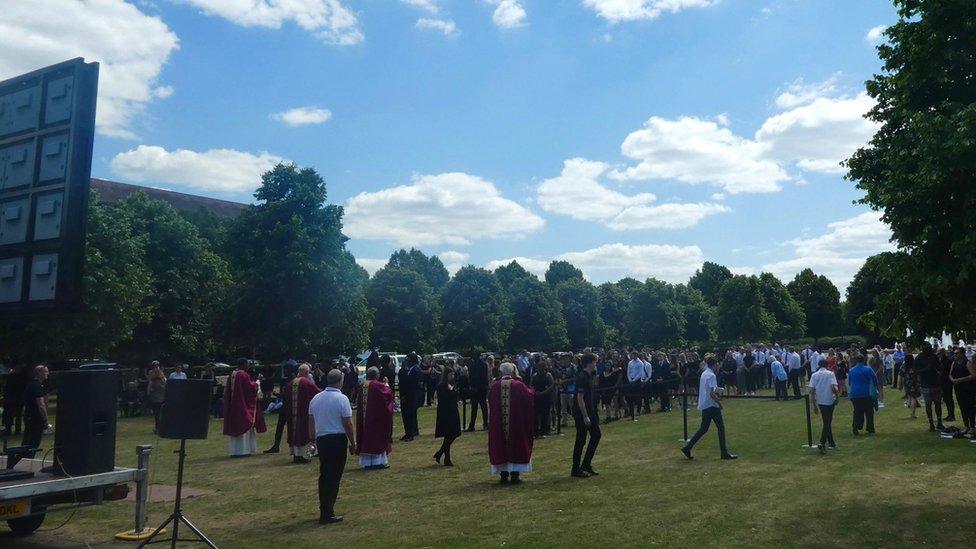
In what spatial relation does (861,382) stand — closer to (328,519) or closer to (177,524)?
(328,519)

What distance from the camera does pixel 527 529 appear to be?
855 centimetres

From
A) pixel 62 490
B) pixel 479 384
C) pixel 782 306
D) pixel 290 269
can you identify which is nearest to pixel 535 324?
pixel 782 306

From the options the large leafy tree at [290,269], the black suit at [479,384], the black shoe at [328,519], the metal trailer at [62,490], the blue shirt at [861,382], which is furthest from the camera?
the large leafy tree at [290,269]

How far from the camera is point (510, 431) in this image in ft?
39.1

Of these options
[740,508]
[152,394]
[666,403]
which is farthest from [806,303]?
[740,508]

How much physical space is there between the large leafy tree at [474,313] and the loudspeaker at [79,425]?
6077 centimetres

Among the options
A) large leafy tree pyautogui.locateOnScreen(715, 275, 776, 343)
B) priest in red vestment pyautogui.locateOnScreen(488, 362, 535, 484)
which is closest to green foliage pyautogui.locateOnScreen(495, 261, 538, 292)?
large leafy tree pyautogui.locateOnScreen(715, 275, 776, 343)

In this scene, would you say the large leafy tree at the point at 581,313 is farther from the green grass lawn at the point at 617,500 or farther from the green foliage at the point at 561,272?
the green grass lawn at the point at 617,500

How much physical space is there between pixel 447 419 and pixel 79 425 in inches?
292

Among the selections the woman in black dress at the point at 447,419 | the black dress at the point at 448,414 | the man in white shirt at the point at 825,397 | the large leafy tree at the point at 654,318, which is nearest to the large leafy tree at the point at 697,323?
the large leafy tree at the point at 654,318

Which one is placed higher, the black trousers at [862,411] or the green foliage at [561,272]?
the green foliage at [561,272]

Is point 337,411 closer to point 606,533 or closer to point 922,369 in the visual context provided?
point 606,533

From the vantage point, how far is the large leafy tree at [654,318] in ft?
245

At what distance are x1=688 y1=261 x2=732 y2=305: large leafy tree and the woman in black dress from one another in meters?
94.2
